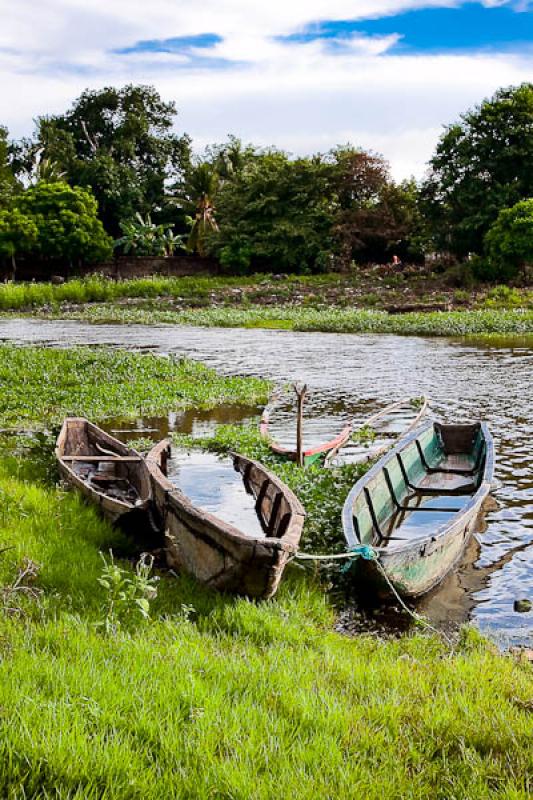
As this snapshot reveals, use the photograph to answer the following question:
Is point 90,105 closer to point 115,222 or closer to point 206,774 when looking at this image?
point 115,222

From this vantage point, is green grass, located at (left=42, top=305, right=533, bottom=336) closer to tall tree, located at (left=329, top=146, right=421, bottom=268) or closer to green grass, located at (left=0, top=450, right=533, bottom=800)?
tall tree, located at (left=329, top=146, right=421, bottom=268)

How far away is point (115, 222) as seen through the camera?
206 ft

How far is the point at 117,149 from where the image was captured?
6400 centimetres

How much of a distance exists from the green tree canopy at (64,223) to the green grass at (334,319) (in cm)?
1112

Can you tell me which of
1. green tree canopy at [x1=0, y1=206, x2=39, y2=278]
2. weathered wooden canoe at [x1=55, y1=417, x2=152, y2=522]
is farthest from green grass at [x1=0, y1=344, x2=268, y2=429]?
green tree canopy at [x1=0, y1=206, x2=39, y2=278]

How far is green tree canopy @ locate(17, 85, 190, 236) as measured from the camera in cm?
6091

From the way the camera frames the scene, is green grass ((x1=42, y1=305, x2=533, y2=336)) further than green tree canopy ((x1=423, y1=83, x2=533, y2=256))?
No

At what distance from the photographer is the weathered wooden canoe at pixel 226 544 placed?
5828 millimetres

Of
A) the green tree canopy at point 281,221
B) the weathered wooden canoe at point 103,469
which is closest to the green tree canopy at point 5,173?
the green tree canopy at point 281,221

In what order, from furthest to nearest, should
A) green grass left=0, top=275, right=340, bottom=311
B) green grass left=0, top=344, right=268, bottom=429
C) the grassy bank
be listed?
green grass left=0, top=275, right=340, bottom=311
the grassy bank
green grass left=0, top=344, right=268, bottom=429

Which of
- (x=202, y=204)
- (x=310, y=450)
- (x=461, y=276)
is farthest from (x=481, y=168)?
(x=310, y=450)

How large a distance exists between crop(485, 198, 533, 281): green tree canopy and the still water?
42.9 ft

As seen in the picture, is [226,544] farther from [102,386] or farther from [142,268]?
[142,268]

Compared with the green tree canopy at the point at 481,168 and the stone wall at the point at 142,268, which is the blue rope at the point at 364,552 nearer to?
the green tree canopy at the point at 481,168
